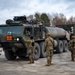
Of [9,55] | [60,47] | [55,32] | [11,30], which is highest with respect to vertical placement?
[11,30]

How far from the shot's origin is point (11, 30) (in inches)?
643

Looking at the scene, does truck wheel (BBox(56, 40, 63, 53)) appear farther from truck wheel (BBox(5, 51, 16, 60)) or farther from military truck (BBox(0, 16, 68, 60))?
truck wheel (BBox(5, 51, 16, 60))

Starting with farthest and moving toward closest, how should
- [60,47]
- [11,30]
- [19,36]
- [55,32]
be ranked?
[60,47] → [55,32] → [11,30] → [19,36]

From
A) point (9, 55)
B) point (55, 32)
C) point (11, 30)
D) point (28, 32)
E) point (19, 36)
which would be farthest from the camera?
point (55, 32)

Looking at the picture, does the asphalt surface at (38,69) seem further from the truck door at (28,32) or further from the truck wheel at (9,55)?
the truck wheel at (9,55)

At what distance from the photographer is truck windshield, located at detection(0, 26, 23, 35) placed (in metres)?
16.1

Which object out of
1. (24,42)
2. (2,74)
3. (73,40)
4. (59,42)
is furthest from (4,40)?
(59,42)

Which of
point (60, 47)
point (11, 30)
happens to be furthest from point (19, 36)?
point (60, 47)

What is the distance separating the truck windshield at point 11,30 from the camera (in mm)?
16052

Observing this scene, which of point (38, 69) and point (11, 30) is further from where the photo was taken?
point (11, 30)

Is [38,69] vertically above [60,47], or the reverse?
[60,47]

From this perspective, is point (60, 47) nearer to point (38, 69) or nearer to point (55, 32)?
point (55, 32)

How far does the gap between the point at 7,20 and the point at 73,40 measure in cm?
439

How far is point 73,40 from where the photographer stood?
51.7ft
